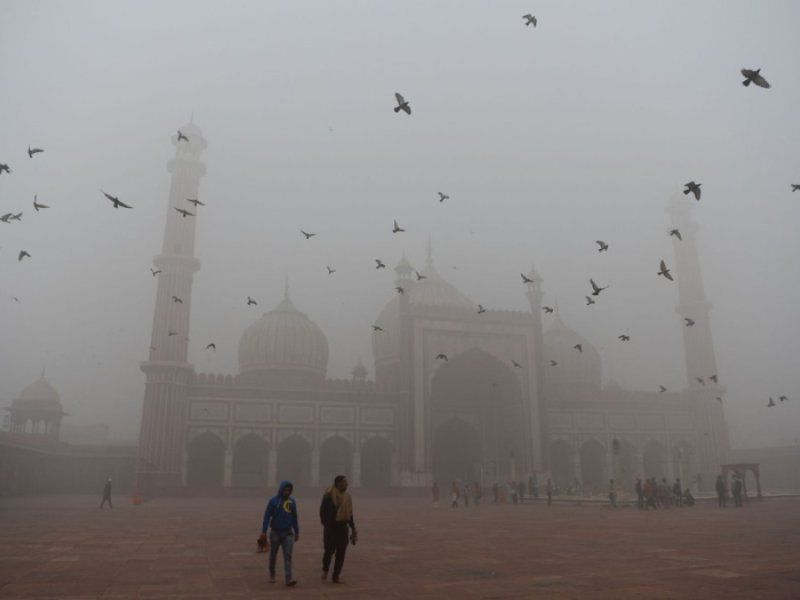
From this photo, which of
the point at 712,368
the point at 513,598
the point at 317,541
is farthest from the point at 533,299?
the point at 513,598

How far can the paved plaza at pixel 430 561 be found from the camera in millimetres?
5660

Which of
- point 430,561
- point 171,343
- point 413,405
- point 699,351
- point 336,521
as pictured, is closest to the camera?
point 336,521

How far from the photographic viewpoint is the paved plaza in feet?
18.6

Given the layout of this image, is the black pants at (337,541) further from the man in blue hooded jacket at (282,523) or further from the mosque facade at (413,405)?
the mosque facade at (413,405)

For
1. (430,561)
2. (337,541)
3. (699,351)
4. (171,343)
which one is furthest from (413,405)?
(337,541)

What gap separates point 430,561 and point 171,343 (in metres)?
25.1

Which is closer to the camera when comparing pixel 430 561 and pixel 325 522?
pixel 325 522

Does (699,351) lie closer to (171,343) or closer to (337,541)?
(171,343)

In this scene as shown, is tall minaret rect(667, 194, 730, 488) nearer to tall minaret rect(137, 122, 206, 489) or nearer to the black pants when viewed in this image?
tall minaret rect(137, 122, 206, 489)

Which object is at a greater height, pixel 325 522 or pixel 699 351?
pixel 699 351

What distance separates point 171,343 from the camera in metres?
30.0

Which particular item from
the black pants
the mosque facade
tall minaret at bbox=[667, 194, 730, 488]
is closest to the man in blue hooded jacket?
the black pants

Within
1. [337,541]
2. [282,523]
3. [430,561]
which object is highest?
[282,523]

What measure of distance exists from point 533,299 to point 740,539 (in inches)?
1111
